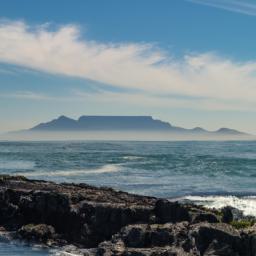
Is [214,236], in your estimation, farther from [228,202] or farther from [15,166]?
[15,166]

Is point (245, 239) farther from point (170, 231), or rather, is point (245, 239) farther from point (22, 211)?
point (22, 211)

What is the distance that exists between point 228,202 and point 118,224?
27.5 metres

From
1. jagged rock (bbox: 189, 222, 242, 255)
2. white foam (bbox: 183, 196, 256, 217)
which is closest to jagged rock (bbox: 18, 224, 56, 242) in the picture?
jagged rock (bbox: 189, 222, 242, 255)

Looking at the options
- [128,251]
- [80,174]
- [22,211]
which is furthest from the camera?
[80,174]

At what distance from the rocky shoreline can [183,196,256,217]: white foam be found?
46.6ft

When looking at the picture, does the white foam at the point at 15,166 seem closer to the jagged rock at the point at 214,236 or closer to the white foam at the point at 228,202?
the white foam at the point at 228,202

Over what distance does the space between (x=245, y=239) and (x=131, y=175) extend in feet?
218

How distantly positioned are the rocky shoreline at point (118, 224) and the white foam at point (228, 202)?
46.6 ft

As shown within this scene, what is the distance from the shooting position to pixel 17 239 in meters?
43.2

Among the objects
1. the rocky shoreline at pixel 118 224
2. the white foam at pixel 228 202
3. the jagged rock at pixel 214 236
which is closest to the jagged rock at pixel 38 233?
the rocky shoreline at pixel 118 224

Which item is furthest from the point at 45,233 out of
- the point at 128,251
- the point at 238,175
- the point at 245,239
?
Answer: the point at 238,175

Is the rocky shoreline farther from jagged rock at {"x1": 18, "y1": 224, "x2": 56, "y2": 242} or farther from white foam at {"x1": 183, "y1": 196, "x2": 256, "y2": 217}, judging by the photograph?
white foam at {"x1": 183, "y1": 196, "x2": 256, "y2": 217}

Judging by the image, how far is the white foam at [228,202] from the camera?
2441 inches

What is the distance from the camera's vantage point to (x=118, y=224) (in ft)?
139
